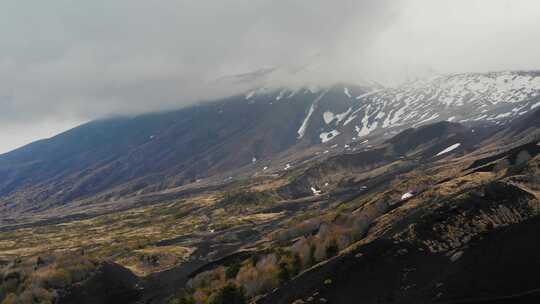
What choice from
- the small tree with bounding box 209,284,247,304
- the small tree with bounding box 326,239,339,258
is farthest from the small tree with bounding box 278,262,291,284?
the small tree with bounding box 326,239,339,258

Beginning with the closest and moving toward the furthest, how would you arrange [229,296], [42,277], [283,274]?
1. [229,296]
2. [283,274]
3. [42,277]

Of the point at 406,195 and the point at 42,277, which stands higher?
the point at 42,277

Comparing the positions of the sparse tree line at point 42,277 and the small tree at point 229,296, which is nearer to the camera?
the small tree at point 229,296

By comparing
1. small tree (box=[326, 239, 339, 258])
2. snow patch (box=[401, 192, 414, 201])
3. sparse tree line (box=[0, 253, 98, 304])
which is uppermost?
sparse tree line (box=[0, 253, 98, 304])

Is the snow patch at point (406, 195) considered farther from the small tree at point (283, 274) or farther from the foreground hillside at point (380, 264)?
the small tree at point (283, 274)

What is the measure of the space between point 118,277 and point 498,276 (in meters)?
101

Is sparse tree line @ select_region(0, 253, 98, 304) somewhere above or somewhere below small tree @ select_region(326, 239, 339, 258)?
above

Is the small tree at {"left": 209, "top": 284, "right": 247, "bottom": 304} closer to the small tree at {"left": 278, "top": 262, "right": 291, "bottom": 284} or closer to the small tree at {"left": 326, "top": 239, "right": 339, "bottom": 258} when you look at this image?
the small tree at {"left": 278, "top": 262, "right": 291, "bottom": 284}

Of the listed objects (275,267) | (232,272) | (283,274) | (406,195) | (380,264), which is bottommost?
(406,195)

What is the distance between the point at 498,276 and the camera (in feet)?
196

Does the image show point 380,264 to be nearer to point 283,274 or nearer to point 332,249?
point 332,249

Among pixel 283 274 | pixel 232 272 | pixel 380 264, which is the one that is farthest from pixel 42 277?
pixel 380 264

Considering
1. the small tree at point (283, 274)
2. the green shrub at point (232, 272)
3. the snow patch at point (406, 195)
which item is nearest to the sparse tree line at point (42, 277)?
the green shrub at point (232, 272)

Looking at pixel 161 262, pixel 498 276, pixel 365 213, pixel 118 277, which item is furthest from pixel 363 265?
pixel 161 262
